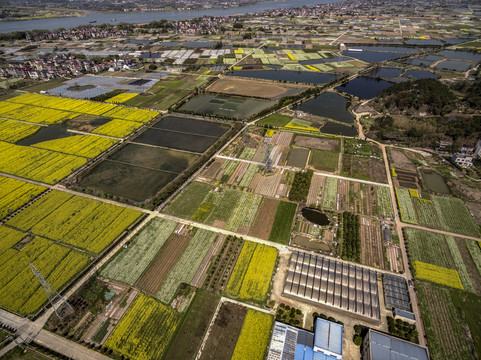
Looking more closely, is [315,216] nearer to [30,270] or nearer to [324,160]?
[324,160]

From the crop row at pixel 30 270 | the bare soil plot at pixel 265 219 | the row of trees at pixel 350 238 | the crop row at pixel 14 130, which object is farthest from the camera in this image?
the crop row at pixel 14 130

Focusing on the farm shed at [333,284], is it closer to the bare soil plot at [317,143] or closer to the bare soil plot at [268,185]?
the bare soil plot at [268,185]

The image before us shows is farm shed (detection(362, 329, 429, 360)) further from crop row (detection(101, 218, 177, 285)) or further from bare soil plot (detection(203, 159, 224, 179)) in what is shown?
bare soil plot (detection(203, 159, 224, 179))

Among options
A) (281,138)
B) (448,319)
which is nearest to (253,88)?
(281,138)

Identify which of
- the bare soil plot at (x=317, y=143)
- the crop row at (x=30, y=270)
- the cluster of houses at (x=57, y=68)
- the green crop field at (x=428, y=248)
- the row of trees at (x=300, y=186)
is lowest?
the crop row at (x=30, y=270)

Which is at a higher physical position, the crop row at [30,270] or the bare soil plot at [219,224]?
the bare soil plot at [219,224]

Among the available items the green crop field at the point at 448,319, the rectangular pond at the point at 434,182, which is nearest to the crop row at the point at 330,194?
the green crop field at the point at 448,319

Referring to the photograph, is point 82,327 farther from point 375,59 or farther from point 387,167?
point 375,59

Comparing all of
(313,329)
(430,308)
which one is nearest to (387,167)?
(430,308)

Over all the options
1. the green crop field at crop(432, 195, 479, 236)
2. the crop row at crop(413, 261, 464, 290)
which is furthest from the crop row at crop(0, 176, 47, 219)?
the green crop field at crop(432, 195, 479, 236)
